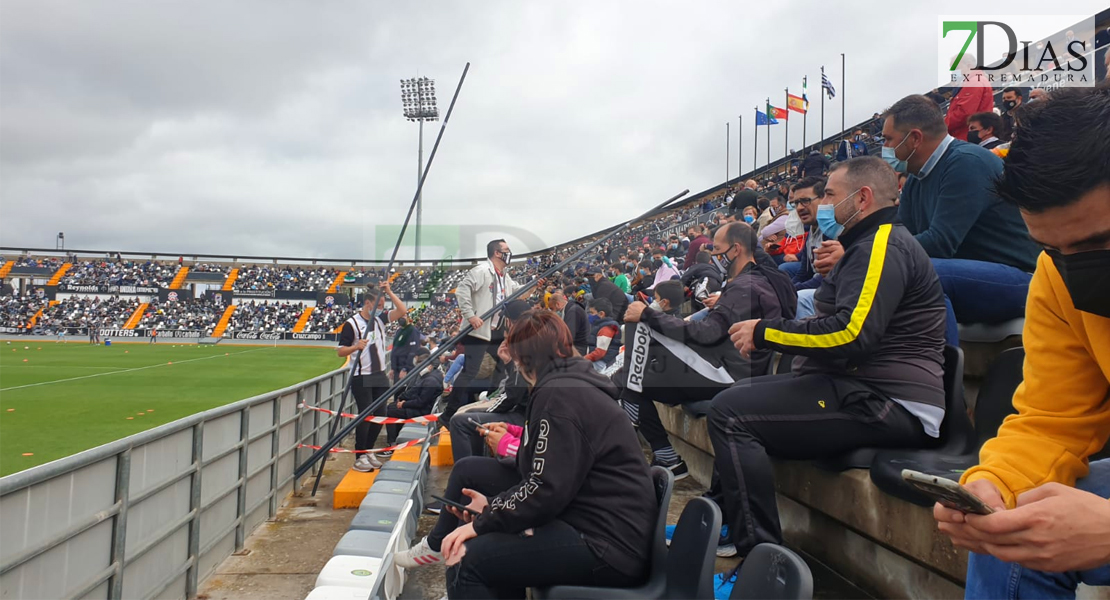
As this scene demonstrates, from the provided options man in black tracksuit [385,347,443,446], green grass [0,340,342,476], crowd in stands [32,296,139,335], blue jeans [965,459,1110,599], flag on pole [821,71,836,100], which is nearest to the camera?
blue jeans [965,459,1110,599]

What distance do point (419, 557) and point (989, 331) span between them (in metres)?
2.85

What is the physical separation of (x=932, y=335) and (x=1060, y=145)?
150 cm

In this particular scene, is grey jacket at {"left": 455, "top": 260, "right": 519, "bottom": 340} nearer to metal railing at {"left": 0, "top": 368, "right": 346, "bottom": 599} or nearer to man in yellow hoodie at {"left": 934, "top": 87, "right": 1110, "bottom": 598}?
metal railing at {"left": 0, "top": 368, "right": 346, "bottom": 599}

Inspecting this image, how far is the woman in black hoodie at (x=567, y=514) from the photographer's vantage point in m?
2.31

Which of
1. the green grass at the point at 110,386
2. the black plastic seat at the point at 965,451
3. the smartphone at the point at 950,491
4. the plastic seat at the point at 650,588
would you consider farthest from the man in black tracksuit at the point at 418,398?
the smartphone at the point at 950,491

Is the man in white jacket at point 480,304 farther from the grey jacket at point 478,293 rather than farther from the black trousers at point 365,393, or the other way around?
the black trousers at point 365,393

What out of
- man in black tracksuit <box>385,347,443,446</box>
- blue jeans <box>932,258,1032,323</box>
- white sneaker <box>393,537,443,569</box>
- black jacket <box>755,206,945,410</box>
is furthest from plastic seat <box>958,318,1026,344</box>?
man in black tracksuit <box>385,347,443,446</box>

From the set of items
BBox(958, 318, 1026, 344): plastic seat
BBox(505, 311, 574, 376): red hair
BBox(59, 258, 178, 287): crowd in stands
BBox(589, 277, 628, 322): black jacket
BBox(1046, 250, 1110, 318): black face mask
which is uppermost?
BBox(59, 258, 178, 287): crowd in stands

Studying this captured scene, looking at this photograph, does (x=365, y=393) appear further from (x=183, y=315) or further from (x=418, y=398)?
(x=183, y=315)

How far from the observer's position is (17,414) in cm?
1455

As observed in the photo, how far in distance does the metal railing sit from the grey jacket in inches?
79.4

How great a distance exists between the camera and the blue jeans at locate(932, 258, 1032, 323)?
108 inches

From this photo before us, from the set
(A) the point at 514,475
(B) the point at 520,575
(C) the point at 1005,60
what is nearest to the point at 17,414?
(A) the point at 514,475

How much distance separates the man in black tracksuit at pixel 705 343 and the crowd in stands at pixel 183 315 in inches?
1947
